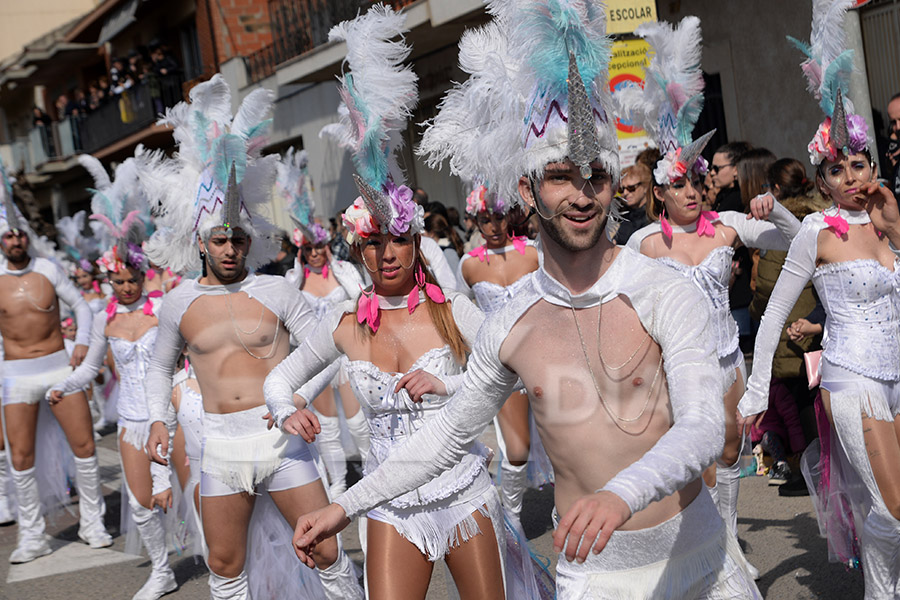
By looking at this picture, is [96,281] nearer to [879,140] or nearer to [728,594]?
[879,140]

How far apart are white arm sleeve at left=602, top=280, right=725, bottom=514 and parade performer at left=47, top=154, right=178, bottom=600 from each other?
210 inches

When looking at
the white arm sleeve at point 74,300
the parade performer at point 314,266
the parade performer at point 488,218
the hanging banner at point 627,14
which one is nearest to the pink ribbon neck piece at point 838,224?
the parade performer at point 488,218

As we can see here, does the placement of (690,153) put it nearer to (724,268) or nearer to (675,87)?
(675,87)

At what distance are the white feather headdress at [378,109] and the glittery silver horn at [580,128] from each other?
1725mm

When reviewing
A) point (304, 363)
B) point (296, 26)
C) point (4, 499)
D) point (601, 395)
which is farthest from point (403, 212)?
point (296, 26)

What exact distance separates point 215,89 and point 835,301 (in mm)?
3481

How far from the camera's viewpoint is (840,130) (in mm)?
4828

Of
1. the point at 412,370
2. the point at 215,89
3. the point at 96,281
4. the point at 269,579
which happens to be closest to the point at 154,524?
the point at 269,579

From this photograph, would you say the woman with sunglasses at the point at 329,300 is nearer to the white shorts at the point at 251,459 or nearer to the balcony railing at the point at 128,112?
the white shorts at the point at 251,459

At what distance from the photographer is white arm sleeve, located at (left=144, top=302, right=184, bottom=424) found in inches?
218

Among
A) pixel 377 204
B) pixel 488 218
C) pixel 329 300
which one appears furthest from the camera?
pixel 329 300

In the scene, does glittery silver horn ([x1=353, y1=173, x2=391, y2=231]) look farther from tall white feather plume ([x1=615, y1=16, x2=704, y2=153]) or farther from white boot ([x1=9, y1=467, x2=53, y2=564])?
white boot ([x1=9, y1=467, x2=53, y2=564])

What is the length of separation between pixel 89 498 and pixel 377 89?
526 cm

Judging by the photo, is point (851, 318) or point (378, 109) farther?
point (851, 318)
